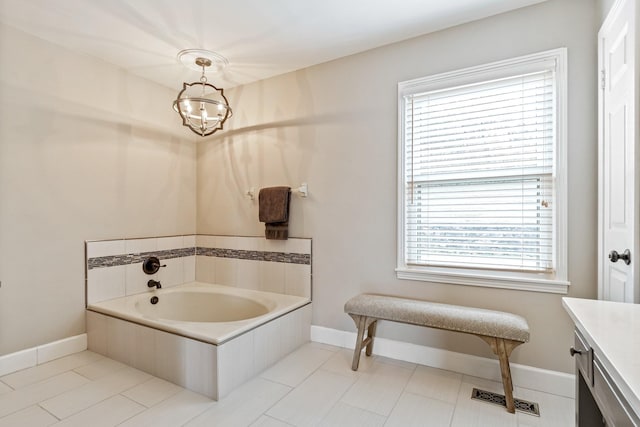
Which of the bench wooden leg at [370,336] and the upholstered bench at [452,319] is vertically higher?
the upholstered bench at [452,319]

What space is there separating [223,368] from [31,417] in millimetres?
1021

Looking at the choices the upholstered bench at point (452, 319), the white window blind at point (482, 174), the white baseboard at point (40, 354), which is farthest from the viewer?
the white baseboard at point (40, 354)

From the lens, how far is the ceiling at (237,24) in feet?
6.90

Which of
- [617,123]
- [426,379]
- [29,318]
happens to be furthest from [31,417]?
[617,123]

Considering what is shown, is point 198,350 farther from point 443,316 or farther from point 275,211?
point 443,316

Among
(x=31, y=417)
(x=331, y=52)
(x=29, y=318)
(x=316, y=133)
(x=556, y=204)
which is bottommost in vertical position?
(x=31, y=417)

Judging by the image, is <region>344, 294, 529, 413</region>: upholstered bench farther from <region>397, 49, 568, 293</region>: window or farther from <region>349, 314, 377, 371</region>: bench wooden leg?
<region>397, 49, 568, 293</region>: window

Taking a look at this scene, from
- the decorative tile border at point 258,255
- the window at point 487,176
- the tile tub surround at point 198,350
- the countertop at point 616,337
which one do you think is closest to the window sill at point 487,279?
the window at point 487,176

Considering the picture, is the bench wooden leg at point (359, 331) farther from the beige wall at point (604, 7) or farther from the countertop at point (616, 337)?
the beige wall at point (604, 7)

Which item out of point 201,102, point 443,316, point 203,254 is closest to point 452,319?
point 443,316

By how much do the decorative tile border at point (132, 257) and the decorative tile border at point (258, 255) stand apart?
0.18 meters

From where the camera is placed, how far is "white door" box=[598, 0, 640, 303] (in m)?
1.43

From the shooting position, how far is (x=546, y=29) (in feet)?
6.76

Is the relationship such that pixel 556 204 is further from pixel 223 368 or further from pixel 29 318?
pixel 29 318
